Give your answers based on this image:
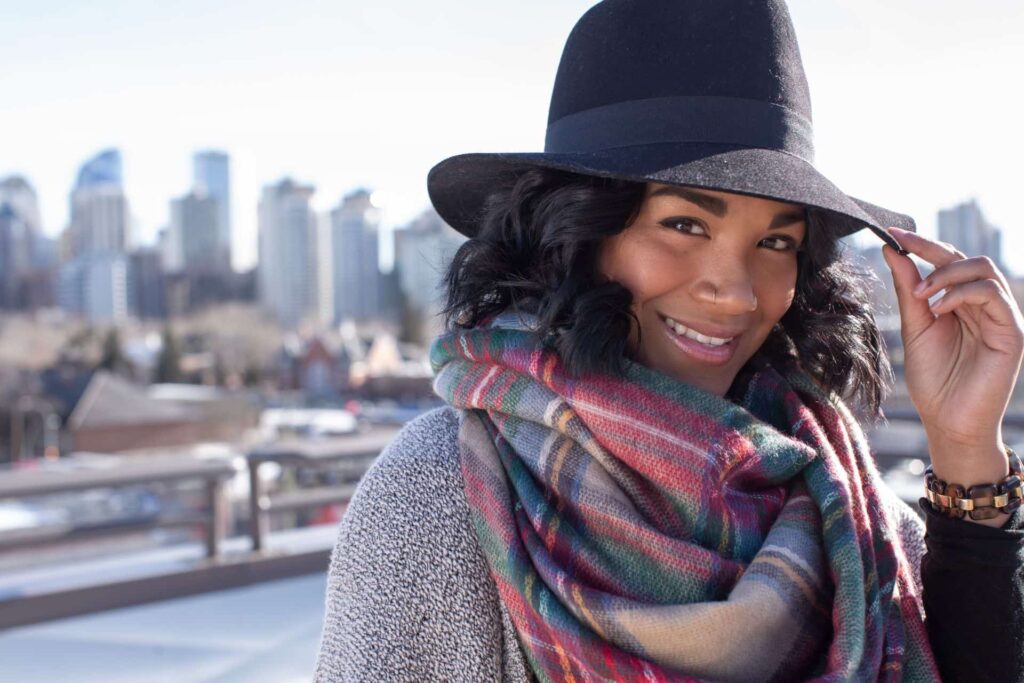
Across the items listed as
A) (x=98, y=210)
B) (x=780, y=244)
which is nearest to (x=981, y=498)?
(x=780, y=244)

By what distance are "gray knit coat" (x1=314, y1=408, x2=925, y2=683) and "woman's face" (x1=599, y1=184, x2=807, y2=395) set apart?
31 cm

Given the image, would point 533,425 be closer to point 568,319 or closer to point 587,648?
point 568,319

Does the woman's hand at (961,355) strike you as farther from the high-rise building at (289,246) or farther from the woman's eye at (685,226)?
the high-rise building at (289,246)

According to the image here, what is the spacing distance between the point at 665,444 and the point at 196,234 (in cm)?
7944

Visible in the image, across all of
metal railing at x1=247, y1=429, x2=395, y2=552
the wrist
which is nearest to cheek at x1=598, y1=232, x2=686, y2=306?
the wrist

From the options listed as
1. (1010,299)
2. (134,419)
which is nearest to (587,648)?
(1010,299)

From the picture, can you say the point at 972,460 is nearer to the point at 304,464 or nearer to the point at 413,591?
the point at 413,591

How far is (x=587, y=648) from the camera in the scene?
984mm

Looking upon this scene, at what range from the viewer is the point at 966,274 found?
1.21 metres

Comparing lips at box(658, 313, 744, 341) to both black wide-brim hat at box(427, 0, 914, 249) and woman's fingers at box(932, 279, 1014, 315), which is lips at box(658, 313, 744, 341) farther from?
woman's fingers at box(932, 279, 1014, 315)

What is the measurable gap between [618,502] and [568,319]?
0.24 metres

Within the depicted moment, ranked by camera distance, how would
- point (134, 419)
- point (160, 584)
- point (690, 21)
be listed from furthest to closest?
point (134, 419)
point (160, 584)
point (690, 21)

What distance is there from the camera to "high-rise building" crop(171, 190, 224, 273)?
73438 mm

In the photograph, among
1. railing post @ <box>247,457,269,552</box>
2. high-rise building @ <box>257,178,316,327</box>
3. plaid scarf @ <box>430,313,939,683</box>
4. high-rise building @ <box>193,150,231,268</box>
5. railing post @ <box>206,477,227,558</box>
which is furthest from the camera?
high-rise building @ <box>193,150,231,268</box>
